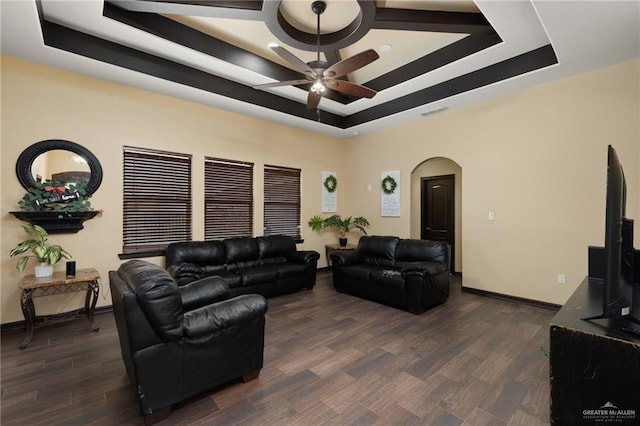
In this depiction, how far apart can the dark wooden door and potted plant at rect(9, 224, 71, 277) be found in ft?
19.8

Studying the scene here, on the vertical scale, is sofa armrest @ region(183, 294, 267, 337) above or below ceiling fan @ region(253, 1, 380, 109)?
→ below

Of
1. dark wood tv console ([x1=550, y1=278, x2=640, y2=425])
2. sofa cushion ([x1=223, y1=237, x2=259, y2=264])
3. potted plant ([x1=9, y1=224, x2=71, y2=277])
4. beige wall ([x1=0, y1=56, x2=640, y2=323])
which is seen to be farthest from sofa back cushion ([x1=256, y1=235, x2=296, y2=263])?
dark wood tv console ([x1=550, y1=278, x2=640, y2=425])

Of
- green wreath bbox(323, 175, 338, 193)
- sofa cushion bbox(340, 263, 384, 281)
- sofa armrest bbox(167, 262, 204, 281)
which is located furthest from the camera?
green wreath bbox(323, 175, 338, 193)

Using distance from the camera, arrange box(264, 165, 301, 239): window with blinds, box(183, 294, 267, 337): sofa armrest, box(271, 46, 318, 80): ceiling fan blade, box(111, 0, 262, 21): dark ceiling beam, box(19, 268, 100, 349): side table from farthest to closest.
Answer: box(264, 165, 301, 239): window with blinds
box(19, 268, 100, 349): side table
box(111, 0, 262, 21): dark ceiling beam
box(271, 46, 318, 80): ceiling fan blade
box(183, 294, 267, 337): sofa armrest

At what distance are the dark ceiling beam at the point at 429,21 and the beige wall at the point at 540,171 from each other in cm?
170

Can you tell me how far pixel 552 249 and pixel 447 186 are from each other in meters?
2.48

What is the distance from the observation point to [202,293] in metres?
2.34

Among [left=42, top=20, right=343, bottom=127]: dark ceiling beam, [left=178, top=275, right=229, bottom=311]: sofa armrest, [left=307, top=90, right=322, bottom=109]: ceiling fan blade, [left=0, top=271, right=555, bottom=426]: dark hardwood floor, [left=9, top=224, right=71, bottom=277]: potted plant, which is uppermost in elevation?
[left=42, top=20, right=343, bottom=127]: dark ceiling beam

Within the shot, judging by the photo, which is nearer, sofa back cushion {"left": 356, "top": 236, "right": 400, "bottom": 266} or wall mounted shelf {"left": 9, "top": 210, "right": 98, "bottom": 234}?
wall mounted shelf {"left": 9, "top": 210, "right": 98, "bottom": 234}

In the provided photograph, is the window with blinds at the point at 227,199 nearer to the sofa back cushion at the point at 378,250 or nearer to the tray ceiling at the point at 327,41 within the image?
the tray ceiling at the point at 327,41

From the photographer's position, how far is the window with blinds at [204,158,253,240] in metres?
4.84

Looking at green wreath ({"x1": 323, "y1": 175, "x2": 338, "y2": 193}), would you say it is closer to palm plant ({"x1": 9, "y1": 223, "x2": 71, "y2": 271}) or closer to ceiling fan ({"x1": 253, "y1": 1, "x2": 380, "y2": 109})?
ceiling fan ({"x1": 253, "y1": 1, "x2": 380, "y2": 109})

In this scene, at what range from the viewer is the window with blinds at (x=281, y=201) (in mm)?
5637

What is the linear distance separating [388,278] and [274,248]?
211 cm
